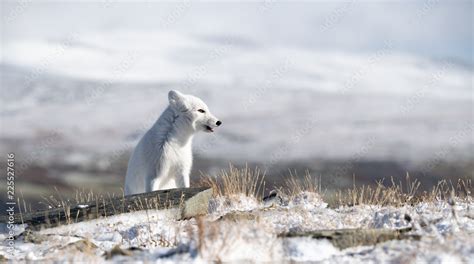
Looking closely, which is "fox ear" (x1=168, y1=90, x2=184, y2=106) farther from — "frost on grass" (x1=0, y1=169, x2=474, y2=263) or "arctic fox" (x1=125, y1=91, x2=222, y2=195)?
"frost on grass" (x1=0, y1=169, x2=474, y2=263)

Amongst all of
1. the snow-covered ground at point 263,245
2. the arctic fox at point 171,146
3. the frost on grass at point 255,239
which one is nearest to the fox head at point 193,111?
the arctic fox at point 171,146

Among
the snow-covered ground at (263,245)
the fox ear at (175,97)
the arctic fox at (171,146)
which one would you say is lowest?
the snow-covered ground at (263,245)

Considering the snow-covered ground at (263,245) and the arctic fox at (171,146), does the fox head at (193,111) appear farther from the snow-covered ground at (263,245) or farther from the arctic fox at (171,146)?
the snow-covered ground at (263,245)

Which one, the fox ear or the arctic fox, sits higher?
the fox ear

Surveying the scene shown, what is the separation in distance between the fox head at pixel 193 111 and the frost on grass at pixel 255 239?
2.12 metres

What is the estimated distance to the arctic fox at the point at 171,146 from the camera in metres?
11.8

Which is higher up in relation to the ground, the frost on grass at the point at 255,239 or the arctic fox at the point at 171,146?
the arctic fox at the point at 171,146

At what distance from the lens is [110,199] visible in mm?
11516

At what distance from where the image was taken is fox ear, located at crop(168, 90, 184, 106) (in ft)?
39.9

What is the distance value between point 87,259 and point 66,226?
153 inches

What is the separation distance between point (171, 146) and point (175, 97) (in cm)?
94

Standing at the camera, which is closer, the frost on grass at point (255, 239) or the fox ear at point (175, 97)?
the frost on grass at point (255, 239)

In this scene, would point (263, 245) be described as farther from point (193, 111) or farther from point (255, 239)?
point (193, 111)

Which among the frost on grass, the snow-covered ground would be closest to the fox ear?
the frost on grass
